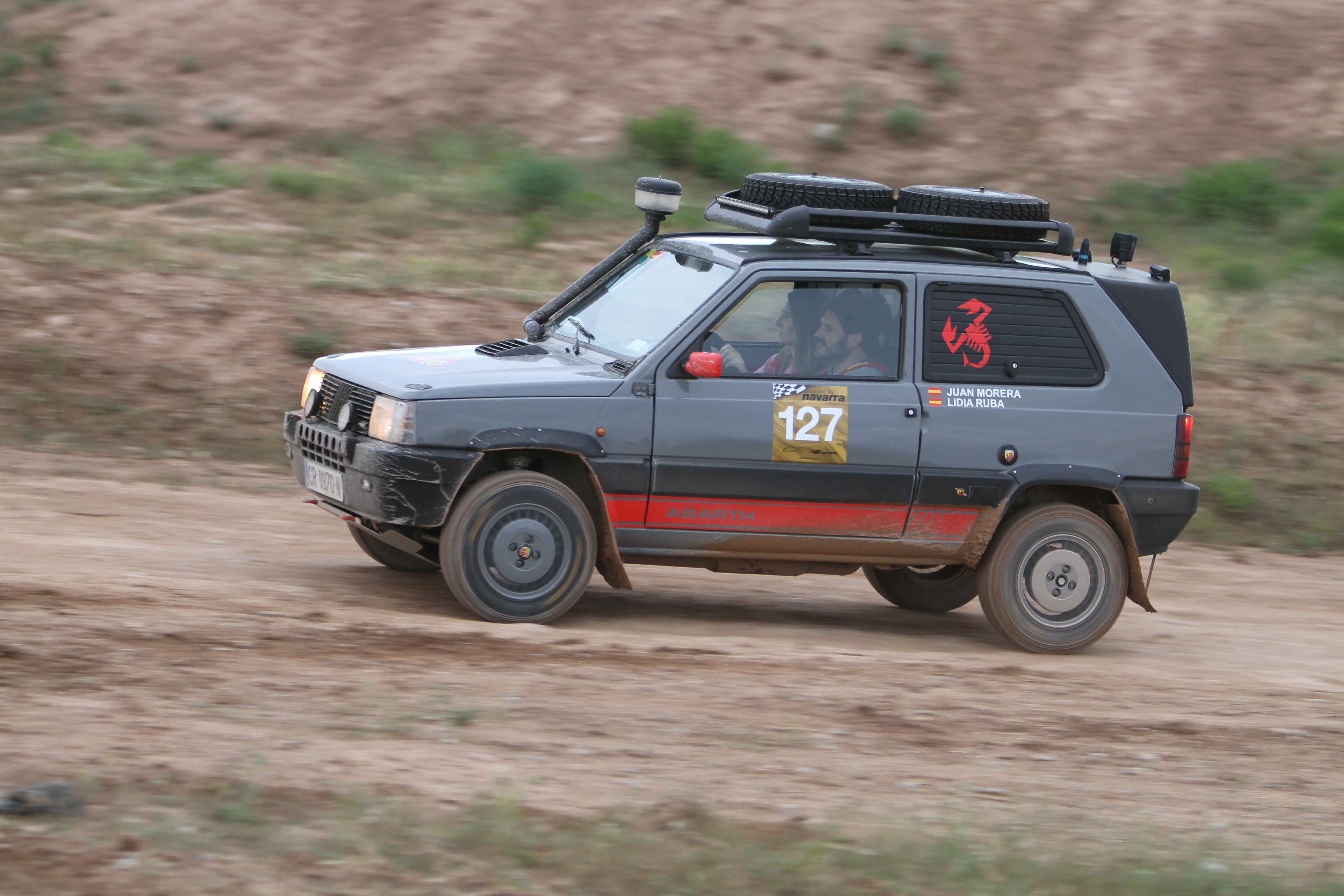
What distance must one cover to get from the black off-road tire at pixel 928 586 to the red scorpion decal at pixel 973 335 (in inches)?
61.6

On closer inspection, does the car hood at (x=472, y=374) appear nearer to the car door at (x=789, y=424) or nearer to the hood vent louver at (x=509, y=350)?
the hood vent louver at (x=509, y=350)

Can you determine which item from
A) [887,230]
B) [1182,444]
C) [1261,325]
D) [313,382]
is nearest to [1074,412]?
[1182,444]

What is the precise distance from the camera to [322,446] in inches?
265

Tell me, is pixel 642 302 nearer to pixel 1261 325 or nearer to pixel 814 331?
pixel 814 331

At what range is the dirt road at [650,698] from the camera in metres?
4.77

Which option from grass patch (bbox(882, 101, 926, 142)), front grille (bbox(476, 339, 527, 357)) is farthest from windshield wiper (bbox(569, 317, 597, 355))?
grass patch (bbox(882, 101, 926, 142))

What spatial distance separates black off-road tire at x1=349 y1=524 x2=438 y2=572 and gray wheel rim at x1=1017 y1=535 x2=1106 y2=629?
302cm

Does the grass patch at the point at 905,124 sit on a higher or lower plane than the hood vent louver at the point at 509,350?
higher

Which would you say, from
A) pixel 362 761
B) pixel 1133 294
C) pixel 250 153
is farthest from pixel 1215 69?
pixel 362 761

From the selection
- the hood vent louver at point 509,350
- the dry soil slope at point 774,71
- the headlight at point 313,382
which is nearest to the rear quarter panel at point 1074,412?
the hood vent louver at point 509,350

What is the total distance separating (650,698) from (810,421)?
1.66 metres

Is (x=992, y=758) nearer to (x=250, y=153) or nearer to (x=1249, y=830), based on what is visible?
(x=1249, y=830)

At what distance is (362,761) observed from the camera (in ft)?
15.5

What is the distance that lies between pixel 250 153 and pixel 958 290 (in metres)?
12.4
